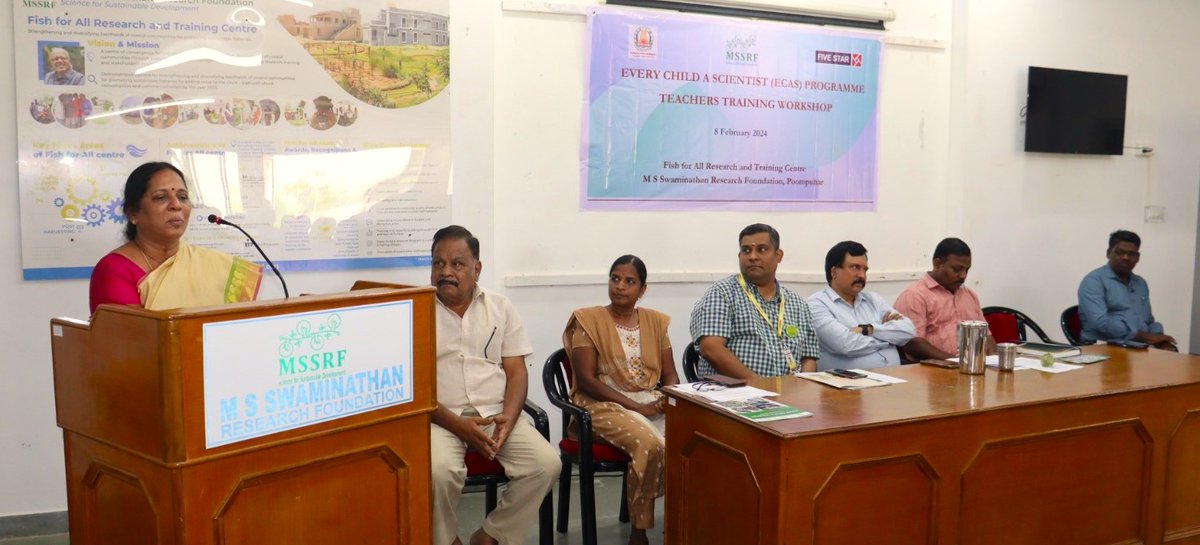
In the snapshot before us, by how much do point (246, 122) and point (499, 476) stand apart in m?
1.80

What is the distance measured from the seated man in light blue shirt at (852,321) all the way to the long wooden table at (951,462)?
47 cm

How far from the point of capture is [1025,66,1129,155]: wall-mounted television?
17.0ft

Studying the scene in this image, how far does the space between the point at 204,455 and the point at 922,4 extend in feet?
14.4

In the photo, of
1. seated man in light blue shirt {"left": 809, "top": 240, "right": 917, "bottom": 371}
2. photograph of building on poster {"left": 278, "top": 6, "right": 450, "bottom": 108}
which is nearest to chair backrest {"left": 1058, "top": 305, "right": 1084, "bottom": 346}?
seated man in light blue shirt {"left": 809, "top": 240, "right": 917, "bottom": 371}

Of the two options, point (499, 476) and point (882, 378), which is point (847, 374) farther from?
point (499, 476)

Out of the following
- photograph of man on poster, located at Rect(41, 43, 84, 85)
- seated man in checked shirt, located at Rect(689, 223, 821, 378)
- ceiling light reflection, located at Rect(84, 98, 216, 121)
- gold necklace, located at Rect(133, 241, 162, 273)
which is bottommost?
seated man in checked shirt, located at Rect(689, 223, 821, 378)

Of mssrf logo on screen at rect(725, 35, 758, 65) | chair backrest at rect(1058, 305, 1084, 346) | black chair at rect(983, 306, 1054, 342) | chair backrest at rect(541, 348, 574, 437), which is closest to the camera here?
chair backrest at rect(541, 348, 574, 437)

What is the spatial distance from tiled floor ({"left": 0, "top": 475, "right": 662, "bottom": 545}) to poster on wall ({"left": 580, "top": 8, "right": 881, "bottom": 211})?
4.47 feet

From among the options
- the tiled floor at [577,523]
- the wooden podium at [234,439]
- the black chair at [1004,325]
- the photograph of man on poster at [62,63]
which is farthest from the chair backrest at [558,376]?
the black chair at [1004,325]

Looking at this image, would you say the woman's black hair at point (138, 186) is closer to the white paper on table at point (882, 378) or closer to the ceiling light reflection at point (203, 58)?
the ceiling light reflection at point (203, 58)

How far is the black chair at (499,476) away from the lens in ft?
10.1

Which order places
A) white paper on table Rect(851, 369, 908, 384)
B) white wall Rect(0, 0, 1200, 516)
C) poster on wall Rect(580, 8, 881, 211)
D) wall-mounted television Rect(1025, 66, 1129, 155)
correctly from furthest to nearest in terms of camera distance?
wall-mounted television Rect(1025, 66, 1129, 155) < poster on wall Rect(580, 8, 881, 211) < white wall Rect(0, 0, 1200, 516) < white paper on table Rect(851, 369, 908, 384)

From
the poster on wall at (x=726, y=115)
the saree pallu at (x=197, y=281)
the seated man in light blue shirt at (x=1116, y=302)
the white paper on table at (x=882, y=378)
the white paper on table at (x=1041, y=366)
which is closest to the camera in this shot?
the saree pallu at (x=197, y=281)

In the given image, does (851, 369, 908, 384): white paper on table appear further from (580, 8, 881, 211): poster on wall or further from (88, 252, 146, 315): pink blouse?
(88, 252, 146, 315): pink blouse
